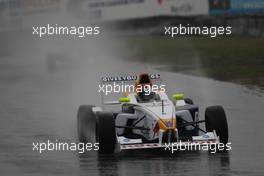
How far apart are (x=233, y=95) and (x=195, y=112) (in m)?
8.94

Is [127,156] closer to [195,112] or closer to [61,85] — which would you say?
[195,112]

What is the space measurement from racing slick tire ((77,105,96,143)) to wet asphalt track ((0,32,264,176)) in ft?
1.00

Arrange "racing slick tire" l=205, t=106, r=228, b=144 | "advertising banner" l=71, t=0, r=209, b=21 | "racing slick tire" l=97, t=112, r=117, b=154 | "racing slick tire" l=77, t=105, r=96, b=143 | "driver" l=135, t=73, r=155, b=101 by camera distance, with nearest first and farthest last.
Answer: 1. "racing slick tire" l=97, t=112, r=117, b=154
2. "racing slick tire" l=205, t=106, r=228, b=144
3. "driver" l=135, t=73, r=155, b=101
4. "racing slick tire" l=77, t=105, r=96, b=143
5. "advertising banner" l=71, t=0, r=209, b=21

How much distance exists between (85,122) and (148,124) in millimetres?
1954

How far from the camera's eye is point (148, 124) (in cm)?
1516

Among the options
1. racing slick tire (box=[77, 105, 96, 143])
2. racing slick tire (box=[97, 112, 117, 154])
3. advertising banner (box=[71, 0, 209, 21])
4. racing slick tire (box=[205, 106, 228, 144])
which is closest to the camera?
racing slick tire (box=[97, 112, 117, 154])

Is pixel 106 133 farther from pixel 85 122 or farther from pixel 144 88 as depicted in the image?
pixel 85 122

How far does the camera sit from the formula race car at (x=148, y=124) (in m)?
14.6

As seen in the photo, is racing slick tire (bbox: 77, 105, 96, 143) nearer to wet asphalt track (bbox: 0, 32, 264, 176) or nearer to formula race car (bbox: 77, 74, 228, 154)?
formula race car (bbox: 77, 74, 228, 154)

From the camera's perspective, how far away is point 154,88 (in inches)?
652


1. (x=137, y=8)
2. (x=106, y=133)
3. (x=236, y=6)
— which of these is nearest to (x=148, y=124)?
(x=106, y=133)

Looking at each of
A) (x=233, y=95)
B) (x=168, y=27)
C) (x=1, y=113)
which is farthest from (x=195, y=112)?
(x=168, y=27)

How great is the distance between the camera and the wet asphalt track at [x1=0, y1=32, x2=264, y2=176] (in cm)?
1373

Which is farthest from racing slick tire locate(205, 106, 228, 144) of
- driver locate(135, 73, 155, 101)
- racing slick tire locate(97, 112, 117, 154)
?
racing slick tire locate(97, 112, 117, 154)
